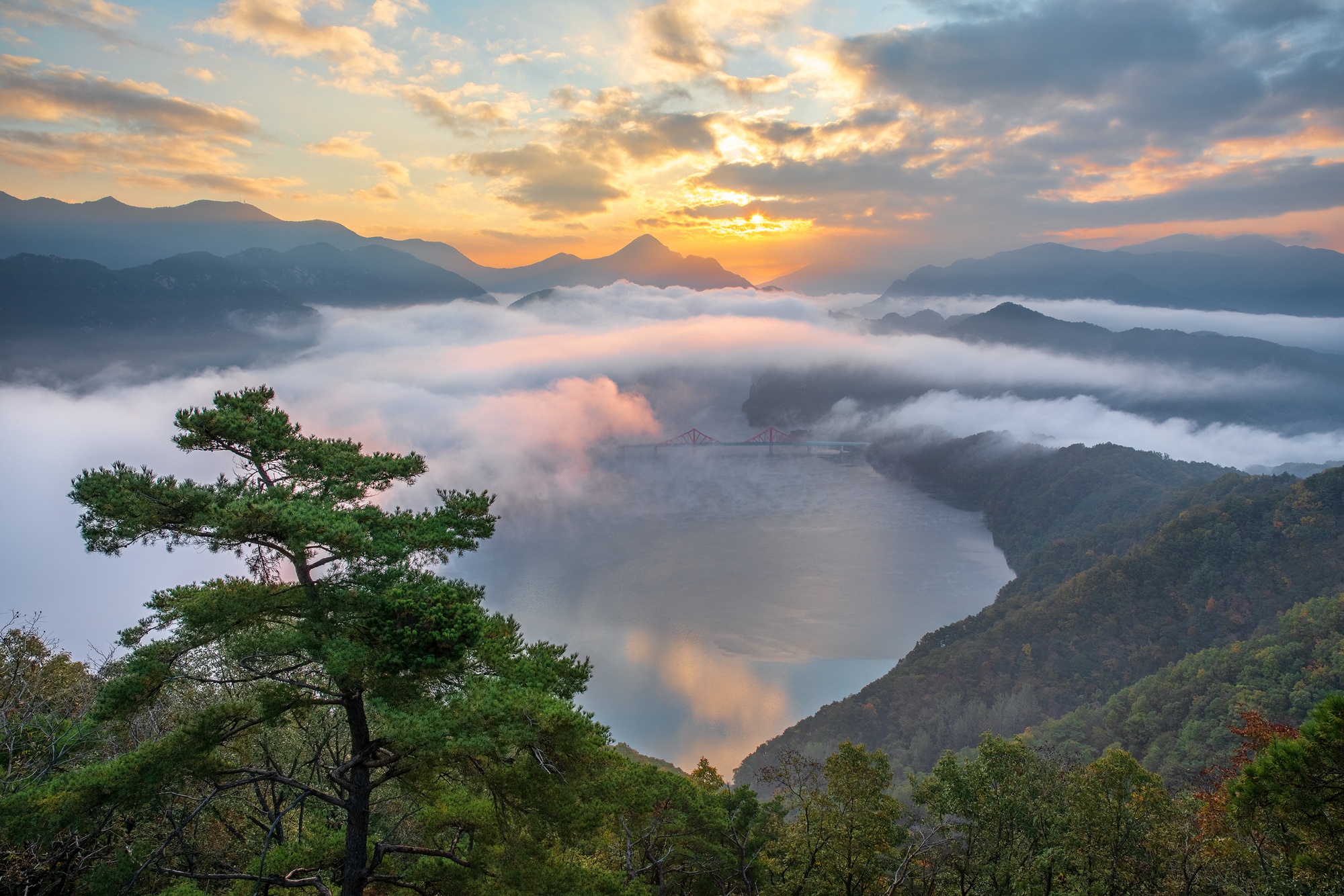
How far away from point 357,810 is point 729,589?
51070 millimetres

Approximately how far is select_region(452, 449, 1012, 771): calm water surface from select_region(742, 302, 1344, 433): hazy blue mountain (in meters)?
52.3

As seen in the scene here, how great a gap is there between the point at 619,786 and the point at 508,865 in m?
1.06

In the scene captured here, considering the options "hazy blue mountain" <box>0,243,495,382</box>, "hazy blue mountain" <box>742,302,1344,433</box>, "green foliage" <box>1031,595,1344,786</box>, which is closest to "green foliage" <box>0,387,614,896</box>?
"green foliage" <box>1031,595,1344,786</box>

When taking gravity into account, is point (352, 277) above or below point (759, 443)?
above

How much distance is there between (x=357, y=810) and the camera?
5.29 metres

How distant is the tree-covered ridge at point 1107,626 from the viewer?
116 ft

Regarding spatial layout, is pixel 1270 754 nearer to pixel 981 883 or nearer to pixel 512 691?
pixel 981 883

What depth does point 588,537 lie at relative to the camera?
71625 mm

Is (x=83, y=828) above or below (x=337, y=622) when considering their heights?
below

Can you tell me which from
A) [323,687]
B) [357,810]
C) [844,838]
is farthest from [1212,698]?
[323,687]

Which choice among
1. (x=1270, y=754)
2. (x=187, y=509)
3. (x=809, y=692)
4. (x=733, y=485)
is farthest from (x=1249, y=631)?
(x=733, y=485)

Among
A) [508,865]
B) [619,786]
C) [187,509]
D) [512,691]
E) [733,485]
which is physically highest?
[187,509]

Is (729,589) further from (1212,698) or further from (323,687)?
(323,687)

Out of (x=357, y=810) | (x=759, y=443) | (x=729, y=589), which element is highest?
(x=357, y=810)
